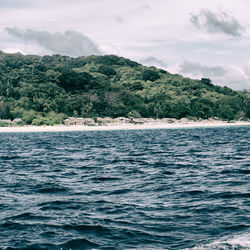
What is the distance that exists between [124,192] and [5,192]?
524 centimetres

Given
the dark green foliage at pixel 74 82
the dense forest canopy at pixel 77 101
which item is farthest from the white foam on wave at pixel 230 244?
the dark green foliage at pixel 74 82

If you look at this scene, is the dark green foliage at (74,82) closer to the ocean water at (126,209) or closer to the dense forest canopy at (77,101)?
the dense forest canopy at (77,101)

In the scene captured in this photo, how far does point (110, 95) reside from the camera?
573ft

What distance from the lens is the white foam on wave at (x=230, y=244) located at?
9.38m

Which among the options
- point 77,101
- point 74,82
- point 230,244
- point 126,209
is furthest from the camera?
point 74,82

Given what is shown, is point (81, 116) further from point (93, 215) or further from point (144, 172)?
point (93, 215)

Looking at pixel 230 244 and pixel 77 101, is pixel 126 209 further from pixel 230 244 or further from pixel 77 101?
pixel 77 101

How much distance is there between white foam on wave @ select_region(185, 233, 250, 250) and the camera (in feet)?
30.8

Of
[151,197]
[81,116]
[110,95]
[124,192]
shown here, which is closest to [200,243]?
[151,197]

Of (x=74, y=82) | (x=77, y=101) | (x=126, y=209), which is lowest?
(x=126, y=209)

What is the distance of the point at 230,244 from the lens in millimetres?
9586

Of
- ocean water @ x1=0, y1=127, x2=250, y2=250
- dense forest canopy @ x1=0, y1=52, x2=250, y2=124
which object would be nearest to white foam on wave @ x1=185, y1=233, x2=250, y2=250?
ocean water @ x1=0, y1=127, x2=250, y2=250

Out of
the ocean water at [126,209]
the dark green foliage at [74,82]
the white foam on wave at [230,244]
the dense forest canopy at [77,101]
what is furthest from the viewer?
the dark green foliage at [74,82]

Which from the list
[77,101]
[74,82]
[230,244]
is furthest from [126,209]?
[74,82]
